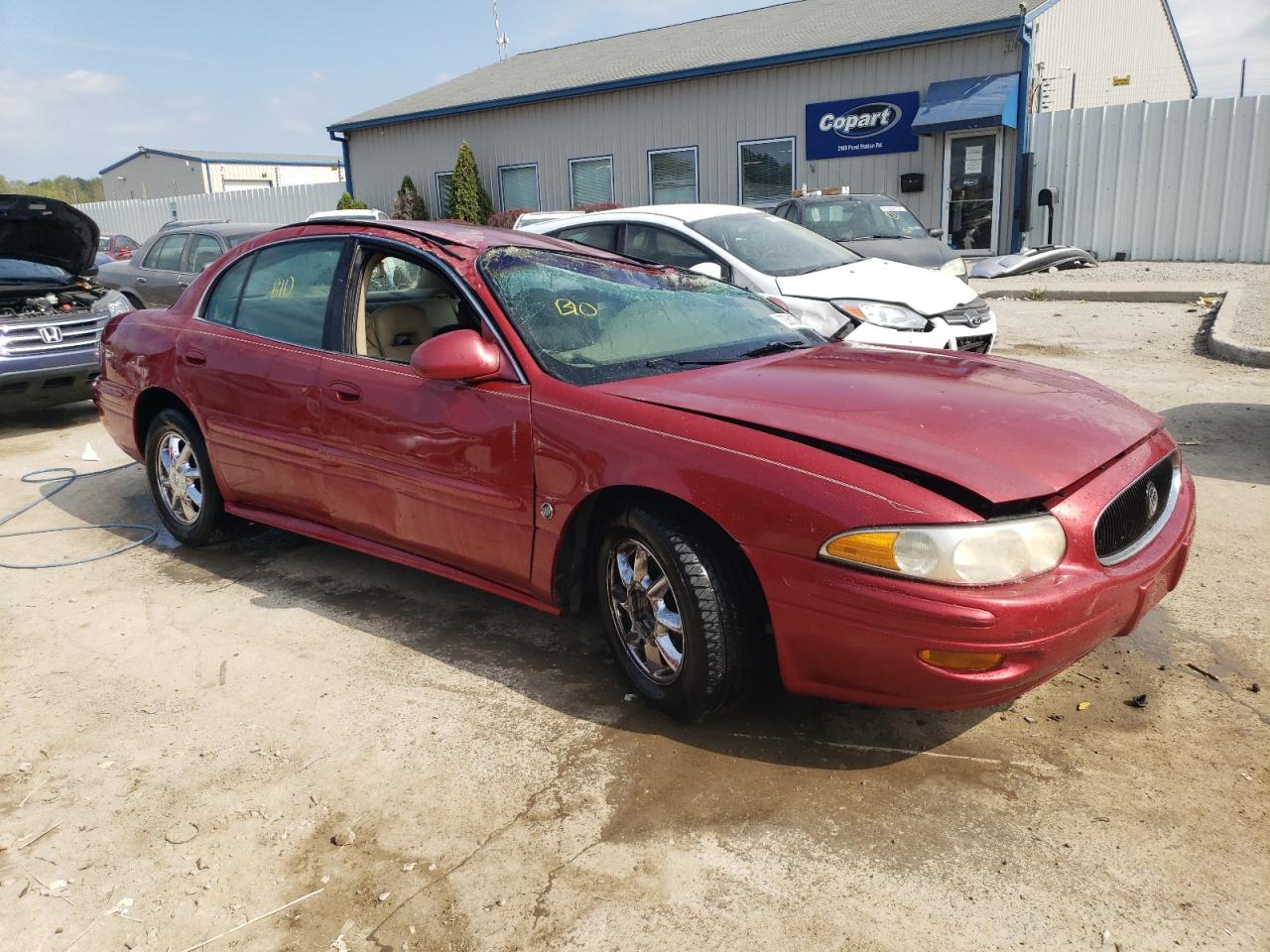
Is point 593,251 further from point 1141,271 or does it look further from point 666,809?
point 1141,271

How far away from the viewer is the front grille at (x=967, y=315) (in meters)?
7.77

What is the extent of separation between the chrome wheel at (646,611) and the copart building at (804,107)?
16.0 m

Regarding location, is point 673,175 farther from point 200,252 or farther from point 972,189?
point 200,252

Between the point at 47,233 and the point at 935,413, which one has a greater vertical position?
the point at 47,233

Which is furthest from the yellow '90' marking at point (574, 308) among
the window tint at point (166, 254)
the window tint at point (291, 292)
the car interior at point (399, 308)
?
the window tint at point (166, 254)

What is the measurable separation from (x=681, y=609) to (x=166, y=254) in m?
10.1

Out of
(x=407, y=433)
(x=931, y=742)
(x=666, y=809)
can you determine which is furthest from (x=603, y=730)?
(x=407, y=433)

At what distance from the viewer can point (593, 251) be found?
4332mm

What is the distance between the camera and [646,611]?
3.20 meters

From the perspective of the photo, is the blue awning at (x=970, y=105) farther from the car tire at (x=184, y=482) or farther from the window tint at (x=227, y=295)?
the car tire at (x=184, y=482)

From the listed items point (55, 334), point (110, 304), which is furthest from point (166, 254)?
point (55, 334)

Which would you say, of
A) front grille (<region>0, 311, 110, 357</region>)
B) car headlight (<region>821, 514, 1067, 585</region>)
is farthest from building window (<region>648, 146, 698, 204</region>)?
car headlight (<region>821, 514, 1067, 585</region>)

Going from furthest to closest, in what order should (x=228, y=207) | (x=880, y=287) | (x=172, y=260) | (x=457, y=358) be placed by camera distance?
(x=228, y=207) → (x=172, y=260) → (x=880, y=287) → (x=457, y=358)

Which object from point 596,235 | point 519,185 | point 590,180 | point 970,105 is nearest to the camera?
point 596,235
